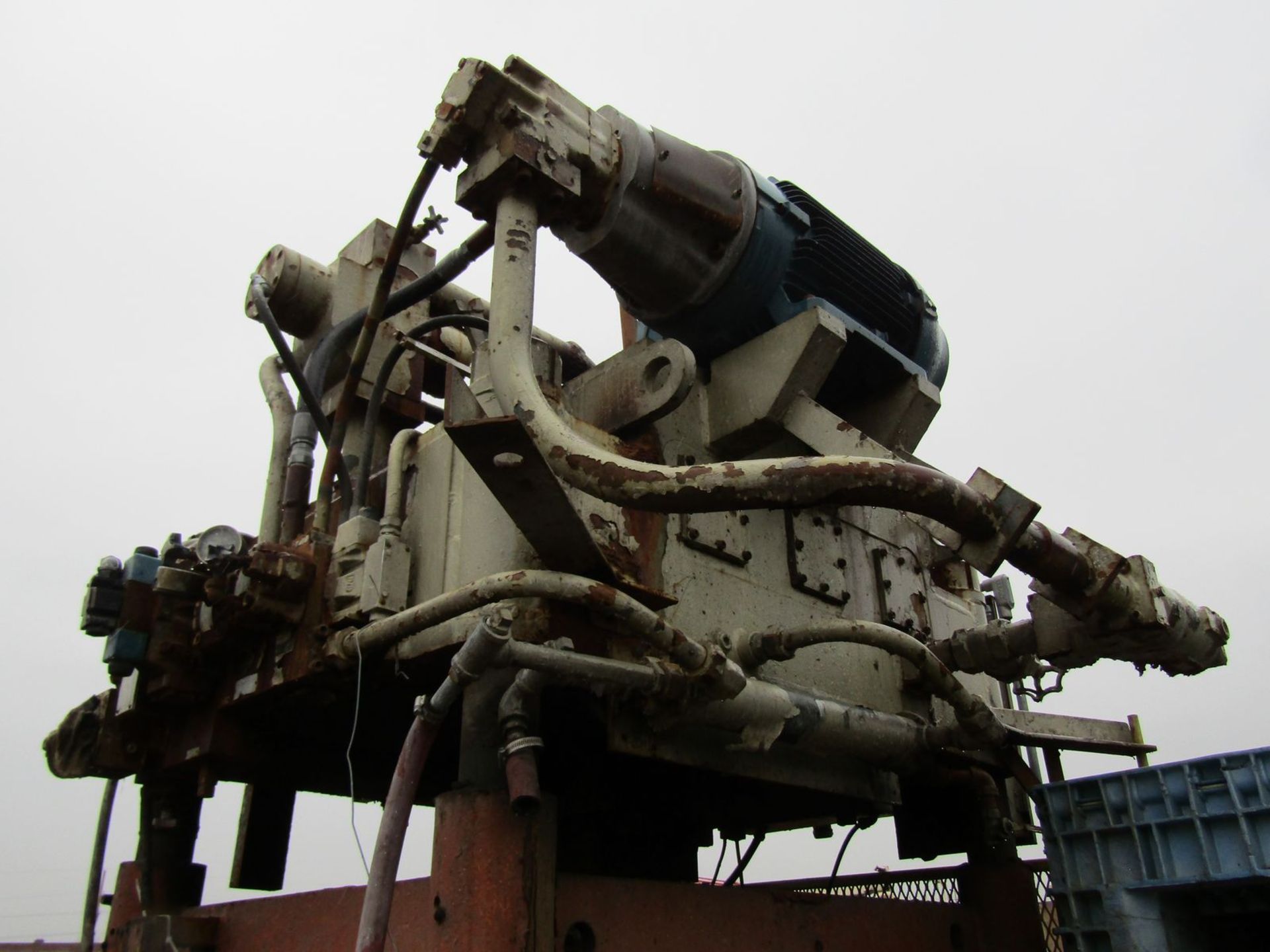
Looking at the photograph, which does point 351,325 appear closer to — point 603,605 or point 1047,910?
point 603,605

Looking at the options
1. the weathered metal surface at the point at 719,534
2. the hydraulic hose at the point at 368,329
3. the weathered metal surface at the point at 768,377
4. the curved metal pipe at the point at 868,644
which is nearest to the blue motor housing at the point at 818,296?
the weathered metal surface at the point at 768,377

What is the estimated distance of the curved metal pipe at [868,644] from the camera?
3.58 m

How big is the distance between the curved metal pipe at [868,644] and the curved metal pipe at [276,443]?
7.58 feet

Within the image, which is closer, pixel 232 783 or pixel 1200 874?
pixel 1200 874

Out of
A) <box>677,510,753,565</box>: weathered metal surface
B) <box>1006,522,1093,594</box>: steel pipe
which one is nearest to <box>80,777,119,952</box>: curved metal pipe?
<box>677,510,753,565</box>: weathered metal surface

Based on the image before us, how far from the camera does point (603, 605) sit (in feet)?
9.85

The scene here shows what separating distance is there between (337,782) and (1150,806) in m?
3.37

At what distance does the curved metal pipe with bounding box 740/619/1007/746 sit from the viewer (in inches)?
141

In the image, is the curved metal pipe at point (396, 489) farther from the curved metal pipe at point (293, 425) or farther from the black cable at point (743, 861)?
the black cable at point (743, 861)

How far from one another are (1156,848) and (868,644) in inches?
48.4

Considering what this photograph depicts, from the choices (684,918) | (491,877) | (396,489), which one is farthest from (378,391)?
(684,918)

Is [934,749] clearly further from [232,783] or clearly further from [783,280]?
[232,783]

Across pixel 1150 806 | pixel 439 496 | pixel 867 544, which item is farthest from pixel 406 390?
pixel 1150 806

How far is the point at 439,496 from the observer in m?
3.60
